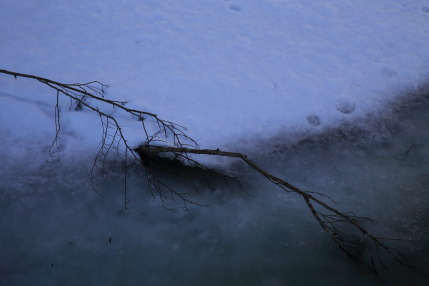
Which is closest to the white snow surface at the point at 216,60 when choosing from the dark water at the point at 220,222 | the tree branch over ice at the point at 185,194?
the tree branch over ice at the point at 185,194

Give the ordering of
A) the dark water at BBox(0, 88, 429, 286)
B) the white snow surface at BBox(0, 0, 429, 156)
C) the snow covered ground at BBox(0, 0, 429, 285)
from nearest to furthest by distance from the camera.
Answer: the dark water at BBox(0, 88, 429, 286) → the snow covered ground at BBox(0, 0, 429, 285) → the white snow surface at BBox(0, 0, 429, 156)

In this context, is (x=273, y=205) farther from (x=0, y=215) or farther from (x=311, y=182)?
(x=0, y=215)

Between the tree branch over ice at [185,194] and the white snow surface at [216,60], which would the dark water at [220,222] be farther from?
the white snow surface at [216,60]

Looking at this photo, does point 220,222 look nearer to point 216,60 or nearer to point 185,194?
point 185,194

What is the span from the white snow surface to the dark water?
1.05 feet

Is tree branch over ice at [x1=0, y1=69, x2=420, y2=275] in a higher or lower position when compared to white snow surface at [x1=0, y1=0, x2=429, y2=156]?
lower

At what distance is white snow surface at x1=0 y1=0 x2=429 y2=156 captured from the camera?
10.9 ft

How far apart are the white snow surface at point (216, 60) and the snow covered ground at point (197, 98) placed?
1 centimetres

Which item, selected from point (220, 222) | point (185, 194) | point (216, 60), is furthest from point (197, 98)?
point (220, 222)

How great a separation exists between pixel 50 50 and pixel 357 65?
2.76 metres

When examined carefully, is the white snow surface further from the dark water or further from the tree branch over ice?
the dark water

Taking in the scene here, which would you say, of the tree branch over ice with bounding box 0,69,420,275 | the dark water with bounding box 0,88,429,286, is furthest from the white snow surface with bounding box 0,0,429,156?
the dark water with bounding box 0,88,429,286

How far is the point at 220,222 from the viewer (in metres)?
2.76

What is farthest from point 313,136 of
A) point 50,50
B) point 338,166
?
point 50,50
